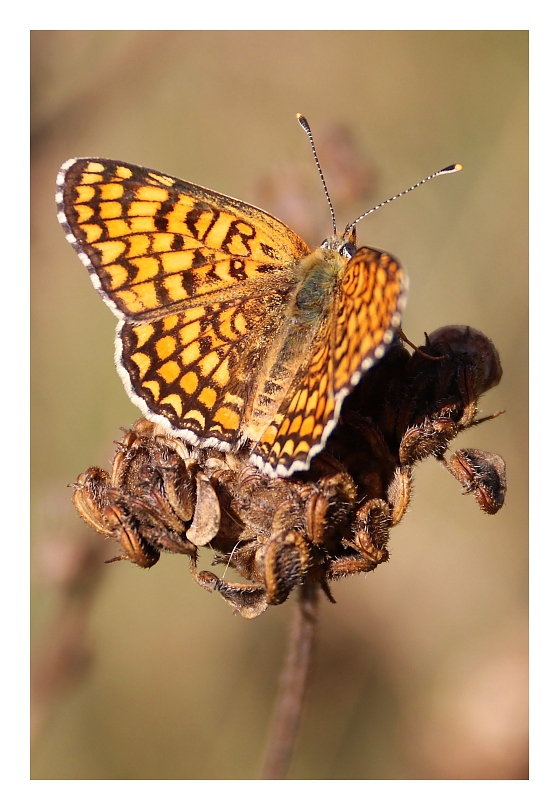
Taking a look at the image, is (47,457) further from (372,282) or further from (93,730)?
(372,282)

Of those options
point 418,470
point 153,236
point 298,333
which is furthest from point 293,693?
point 418,470

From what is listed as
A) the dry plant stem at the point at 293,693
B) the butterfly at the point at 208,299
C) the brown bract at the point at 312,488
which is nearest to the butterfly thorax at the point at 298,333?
the butterfly at the point at 208,299

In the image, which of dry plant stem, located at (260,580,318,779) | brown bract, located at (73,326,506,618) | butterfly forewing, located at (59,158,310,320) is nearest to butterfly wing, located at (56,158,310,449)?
butterfly forewing, located at (59,158,310,320)

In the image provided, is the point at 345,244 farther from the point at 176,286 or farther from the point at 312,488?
the point at 312,488

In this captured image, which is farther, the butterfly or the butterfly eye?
the butterfly eye

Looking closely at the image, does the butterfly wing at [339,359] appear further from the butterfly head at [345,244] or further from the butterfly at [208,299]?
the butterfly head at [345,244]

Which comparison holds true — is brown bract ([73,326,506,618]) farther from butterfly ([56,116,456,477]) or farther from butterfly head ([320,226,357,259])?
butterfly head ([320,226,357,259])

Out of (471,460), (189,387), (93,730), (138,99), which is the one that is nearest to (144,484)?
(189,387)
